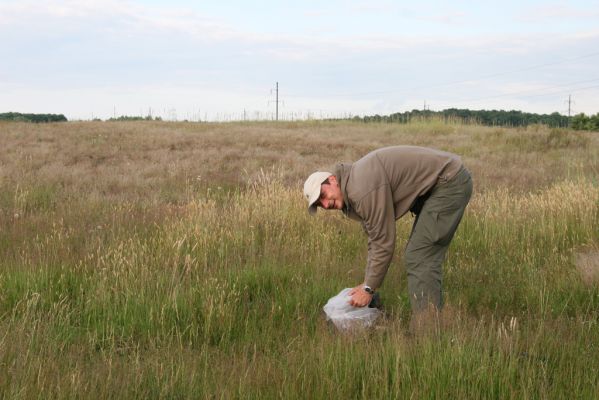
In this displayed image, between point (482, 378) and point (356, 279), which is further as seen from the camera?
point (356, 279)

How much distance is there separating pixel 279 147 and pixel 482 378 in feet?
53.4

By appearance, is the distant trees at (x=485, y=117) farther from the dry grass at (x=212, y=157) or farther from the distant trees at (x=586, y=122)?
the dry grass at (x=212, y=157)

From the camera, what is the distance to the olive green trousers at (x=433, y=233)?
14.1 ft

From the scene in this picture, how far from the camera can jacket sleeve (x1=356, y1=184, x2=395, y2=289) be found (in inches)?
154

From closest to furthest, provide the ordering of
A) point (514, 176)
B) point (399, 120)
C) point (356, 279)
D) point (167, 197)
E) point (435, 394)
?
point (435, 394)
point (356, 279)
point (167, 197)
point (514, 176)
point (399, 120)

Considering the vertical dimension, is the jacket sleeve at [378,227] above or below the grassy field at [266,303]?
above

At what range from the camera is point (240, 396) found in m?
2.98

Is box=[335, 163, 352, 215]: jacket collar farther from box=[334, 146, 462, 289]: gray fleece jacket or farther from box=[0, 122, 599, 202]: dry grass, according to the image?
box=[0, 122, 599, 202]: dry grass

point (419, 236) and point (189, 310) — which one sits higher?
point (419, 236)

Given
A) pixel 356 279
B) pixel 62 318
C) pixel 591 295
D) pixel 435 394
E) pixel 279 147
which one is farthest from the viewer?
pixel 279 147

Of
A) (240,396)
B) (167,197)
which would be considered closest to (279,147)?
(167,197)

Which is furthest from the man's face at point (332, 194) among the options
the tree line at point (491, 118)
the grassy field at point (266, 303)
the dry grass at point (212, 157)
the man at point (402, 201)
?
the tree line at point (491, 118)

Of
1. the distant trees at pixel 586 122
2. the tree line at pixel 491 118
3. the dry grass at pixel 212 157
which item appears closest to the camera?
the dry grass at pixel 212 157

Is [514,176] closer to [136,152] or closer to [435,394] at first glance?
[136,152]
